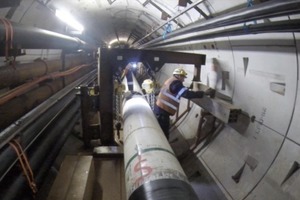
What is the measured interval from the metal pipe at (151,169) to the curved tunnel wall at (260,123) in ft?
3.58

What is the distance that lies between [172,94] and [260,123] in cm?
169

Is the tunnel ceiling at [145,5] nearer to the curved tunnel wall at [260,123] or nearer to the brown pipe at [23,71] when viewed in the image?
the curved tunnel wall at [260,123]

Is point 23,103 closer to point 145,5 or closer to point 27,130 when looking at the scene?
point 27,130

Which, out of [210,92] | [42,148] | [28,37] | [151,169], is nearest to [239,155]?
[210,92]

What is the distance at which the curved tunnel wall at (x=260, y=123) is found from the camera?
7.88 ft

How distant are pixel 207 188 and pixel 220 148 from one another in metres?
0.62

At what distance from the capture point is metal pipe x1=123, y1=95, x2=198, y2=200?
1.74m

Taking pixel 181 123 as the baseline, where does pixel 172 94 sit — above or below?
above

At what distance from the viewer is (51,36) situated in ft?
13.6

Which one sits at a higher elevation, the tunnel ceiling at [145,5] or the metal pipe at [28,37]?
the tunnel ceiling at [145,5]

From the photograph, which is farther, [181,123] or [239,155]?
[181,123]

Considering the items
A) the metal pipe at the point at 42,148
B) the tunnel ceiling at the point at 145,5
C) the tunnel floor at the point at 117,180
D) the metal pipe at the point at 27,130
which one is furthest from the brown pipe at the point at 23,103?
the tunnel ceiling at the point at 145,5

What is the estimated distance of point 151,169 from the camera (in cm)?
197

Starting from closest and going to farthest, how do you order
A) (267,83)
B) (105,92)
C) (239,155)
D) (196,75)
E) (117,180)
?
(267,83) < (239,155) < (117,180) < (105,92) < (196,75)
